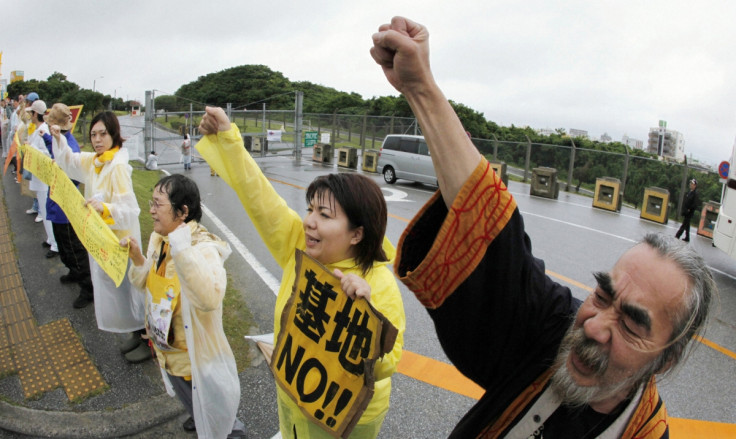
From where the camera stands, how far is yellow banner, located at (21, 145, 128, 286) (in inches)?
124

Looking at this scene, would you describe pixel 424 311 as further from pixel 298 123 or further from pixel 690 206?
pixel 298 123

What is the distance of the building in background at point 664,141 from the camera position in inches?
→ 707

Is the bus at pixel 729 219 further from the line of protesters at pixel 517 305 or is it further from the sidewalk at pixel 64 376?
the sidewalk at pixel 64 376

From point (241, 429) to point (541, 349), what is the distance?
8.07ft

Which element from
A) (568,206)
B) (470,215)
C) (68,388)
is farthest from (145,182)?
(470,215)

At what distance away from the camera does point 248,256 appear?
6.81m

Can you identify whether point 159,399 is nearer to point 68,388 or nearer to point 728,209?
point 68,388

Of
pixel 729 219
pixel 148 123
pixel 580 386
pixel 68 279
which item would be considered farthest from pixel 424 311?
pixel 148 123

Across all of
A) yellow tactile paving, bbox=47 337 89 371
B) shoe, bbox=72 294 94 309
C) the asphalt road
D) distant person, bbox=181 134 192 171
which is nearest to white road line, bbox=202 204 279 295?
the asphalt road

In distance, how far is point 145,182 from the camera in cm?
Answer: 1188

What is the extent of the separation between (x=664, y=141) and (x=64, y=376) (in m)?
21.1

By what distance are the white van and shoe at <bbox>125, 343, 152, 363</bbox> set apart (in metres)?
11.5

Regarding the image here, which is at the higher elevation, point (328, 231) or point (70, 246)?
point (328, 231)

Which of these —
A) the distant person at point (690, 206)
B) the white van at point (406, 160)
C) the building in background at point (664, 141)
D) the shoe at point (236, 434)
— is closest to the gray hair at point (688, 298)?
the shoe at point (236, 434)
